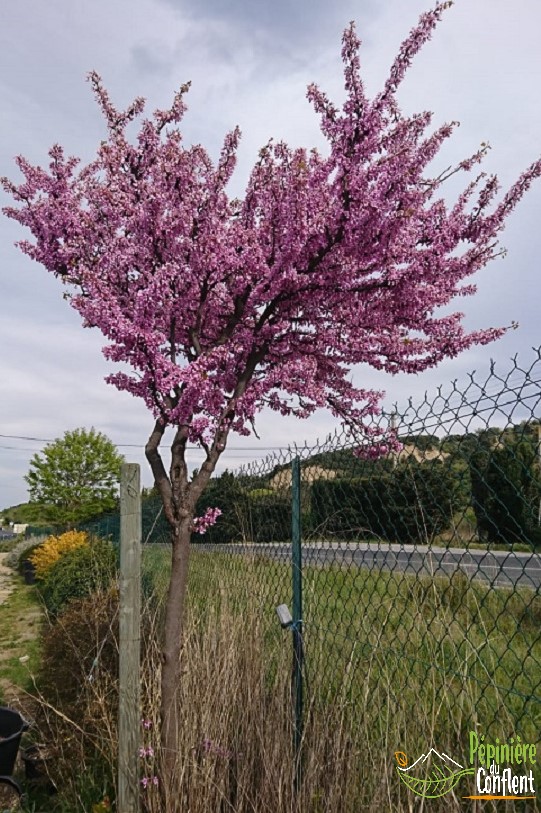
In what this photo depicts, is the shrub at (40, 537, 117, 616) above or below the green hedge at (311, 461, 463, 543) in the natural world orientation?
below

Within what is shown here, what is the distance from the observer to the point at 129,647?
3271 millimetres

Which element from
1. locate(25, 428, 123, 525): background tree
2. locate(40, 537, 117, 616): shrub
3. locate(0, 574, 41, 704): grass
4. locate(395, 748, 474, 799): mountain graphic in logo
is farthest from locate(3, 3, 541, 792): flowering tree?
locate(25, 428, 123, 525): background tree

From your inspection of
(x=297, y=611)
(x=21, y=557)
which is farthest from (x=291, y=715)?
(x=21, y=557)

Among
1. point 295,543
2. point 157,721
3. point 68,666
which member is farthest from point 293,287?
point 68,666

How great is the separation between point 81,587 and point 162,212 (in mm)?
6712

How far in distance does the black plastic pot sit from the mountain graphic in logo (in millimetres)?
2922

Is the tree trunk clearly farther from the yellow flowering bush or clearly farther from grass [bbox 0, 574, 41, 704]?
the yellow flowering bush

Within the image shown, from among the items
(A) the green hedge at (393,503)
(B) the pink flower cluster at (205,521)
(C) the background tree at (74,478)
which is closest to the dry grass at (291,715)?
(A) the green hedge at (393,503)

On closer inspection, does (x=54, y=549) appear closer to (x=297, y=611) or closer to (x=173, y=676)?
(x=173, y=676)

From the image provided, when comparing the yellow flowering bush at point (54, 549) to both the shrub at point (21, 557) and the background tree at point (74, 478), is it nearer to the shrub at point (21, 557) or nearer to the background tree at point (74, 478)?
the shrub at point (21, 557)

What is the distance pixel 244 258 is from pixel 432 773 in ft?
9.70

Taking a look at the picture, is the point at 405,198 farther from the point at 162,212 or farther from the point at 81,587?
the point at 81,587

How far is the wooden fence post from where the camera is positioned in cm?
314

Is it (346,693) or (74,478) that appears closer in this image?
(346,693)
